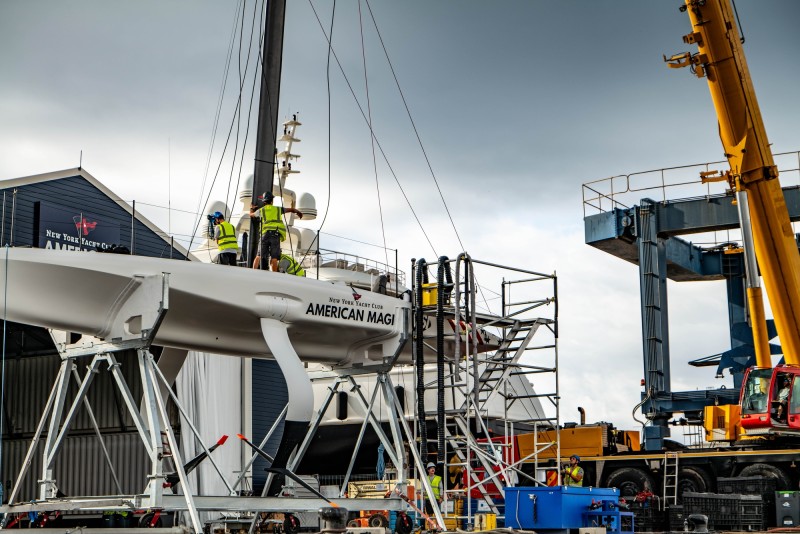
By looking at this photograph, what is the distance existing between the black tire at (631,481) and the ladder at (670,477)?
1.35 feet

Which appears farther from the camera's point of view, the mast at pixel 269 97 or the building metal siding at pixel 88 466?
the building metal siding at pixel 88 466

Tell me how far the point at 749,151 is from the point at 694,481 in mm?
8336

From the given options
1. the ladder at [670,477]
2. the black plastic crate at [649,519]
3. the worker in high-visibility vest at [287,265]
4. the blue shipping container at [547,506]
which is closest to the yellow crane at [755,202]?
the ladder at [670,477]

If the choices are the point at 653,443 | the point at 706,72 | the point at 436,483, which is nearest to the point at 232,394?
the point at 436,483

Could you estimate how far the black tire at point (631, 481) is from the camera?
2623cm

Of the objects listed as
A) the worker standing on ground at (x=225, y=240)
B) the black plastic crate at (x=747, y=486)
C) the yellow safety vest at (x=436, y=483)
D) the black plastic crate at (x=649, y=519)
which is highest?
the worker standing on ground at (x=225, y=240)

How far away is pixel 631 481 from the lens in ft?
86.7

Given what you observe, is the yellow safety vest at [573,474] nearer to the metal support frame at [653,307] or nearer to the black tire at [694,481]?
the black tire at [694,481]

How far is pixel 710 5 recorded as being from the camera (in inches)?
961

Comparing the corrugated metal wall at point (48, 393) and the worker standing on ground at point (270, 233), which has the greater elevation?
the worker standing on ground at point (270, 233)

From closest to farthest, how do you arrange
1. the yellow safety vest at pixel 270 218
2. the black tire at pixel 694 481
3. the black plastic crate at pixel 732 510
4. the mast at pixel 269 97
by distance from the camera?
the yellow safety vest at pixel 270 218
the mast at pixel 269 97
the black plastic crate at pixel 732 510
the black tire at pixel 694 481

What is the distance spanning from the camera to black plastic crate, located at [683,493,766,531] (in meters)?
19.9

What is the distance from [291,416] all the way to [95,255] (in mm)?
3728

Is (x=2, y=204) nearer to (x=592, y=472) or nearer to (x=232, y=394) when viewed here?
(x=232, y=394)
